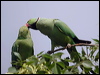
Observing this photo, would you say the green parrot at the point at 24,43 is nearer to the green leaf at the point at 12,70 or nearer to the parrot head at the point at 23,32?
the parrot head at the point at 23,32

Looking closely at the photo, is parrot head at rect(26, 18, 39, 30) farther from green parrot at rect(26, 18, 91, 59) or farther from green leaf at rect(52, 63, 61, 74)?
green leaf at rect(52, 63, 61, 74)

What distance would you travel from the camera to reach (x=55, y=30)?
173cm

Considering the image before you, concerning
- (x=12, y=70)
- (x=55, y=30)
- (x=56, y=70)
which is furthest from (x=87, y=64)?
(x=55, y=30)

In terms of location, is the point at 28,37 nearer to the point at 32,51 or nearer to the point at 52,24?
the point at 32,51

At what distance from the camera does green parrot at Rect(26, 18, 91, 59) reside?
1.70 meters

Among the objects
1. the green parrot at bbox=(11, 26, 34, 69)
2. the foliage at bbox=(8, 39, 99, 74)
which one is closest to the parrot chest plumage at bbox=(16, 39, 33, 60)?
Answer: the green parrot at bbox=(11, 26, 34, 69)

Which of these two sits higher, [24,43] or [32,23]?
[32,23]

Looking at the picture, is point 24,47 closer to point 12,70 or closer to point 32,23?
point 32,23

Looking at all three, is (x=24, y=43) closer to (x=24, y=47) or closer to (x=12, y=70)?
(x=24, y=47)

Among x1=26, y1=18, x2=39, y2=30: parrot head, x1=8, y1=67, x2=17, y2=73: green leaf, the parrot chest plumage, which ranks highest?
x1=26, y1=18, x2=39, y2=30: parrot head

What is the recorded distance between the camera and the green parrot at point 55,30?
1.70m

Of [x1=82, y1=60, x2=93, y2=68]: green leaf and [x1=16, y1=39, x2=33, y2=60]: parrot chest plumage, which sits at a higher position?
[x1=82, y1=60, x2=93, y2=68]: green leaf

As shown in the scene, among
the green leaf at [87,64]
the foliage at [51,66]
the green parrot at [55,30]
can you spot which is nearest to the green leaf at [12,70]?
the foliage at [51,66]

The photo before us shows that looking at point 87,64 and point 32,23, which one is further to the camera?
point 32,23
